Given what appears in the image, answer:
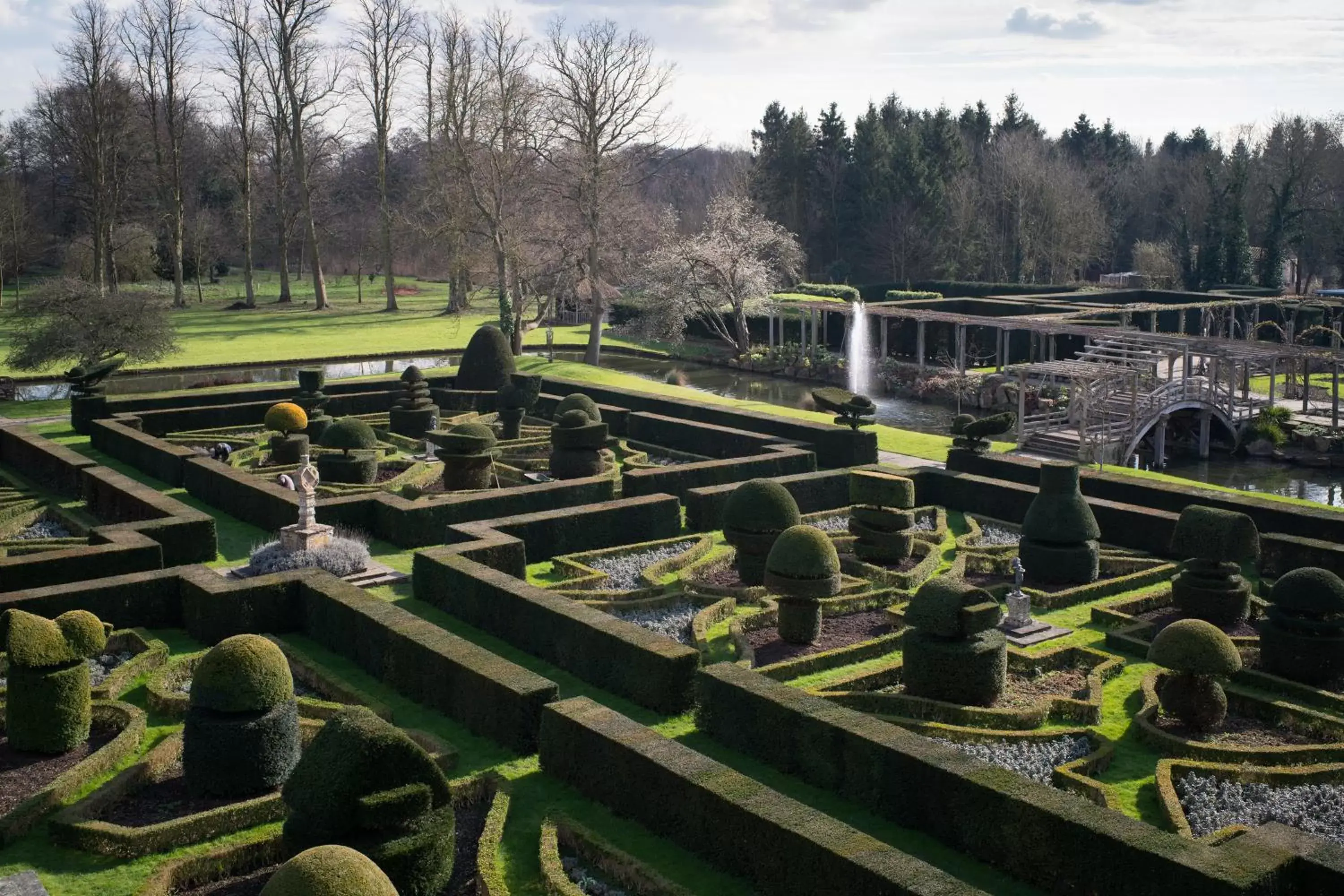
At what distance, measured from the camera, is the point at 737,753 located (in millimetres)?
12352

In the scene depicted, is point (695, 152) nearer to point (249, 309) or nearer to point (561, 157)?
point (249, 309)

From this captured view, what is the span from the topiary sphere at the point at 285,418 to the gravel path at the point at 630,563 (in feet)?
33.8

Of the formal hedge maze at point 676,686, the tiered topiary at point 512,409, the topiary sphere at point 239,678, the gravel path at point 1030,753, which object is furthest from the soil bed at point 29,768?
the tiered topiary at point 512,409

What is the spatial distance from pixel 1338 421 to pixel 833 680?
26.8 m

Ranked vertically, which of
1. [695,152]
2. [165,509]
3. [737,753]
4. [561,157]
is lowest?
[737,753]

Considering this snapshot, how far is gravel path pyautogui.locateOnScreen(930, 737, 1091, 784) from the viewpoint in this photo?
468 inches

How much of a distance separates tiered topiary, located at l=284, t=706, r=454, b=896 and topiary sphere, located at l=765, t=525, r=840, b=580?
262 inches

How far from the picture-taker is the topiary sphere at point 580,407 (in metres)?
24.8

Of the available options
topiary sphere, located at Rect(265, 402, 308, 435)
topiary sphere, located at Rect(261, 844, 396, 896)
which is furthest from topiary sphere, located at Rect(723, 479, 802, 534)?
topiary sphere, located at Rect(265, 402, 308, 435)

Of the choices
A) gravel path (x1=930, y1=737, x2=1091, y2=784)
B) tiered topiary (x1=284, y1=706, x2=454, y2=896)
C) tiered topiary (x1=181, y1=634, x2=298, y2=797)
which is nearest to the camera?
tiered topiary (x1=284, y1=706, x2=454, y2=896)

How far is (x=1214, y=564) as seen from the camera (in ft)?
53.4

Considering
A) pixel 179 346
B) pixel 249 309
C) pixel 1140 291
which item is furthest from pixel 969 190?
pixel 179 346

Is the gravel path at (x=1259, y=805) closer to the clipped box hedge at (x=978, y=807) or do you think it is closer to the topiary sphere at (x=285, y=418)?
the clipped box hedge at (x=978, y=807)

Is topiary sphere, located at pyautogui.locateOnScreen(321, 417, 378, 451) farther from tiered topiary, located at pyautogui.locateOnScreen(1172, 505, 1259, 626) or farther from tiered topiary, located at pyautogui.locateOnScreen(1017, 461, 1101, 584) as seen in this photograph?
tiered topiary, located at pyautogui.locateOnScreen(1172, 505, 1259, 626)
